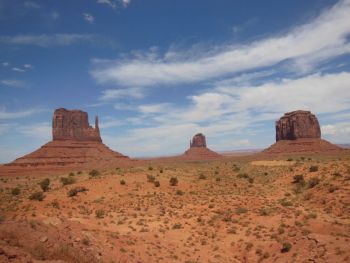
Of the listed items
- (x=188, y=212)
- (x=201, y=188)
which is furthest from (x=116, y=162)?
(x=188, y=212)

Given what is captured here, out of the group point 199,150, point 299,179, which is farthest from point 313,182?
point 199,150

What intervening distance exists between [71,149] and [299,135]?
94.2m

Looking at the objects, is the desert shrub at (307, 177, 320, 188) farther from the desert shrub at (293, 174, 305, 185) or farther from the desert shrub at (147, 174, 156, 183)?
the desert shrub at (147, 174, 156, 183)

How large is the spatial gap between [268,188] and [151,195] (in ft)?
47.2

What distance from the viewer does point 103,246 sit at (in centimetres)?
1834

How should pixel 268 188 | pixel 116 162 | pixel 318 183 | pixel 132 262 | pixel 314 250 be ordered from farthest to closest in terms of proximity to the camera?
pixel 116 162, pixel 268 188, pixel 318 183, pixel 314 250, pixel 132 262

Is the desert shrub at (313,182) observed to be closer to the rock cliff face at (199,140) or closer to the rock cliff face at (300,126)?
the rock cliff face at (300,126)

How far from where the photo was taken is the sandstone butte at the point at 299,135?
127 meters

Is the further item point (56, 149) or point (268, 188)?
point (56, 149)

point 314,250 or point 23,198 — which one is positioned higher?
point 23,198

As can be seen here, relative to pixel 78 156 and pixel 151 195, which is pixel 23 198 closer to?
pixel 151 195

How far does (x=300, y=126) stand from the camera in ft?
445

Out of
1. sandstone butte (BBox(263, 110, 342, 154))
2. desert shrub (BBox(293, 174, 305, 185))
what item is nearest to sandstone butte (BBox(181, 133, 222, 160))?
sandstone butte (BBox(263, 110, 342, 154))

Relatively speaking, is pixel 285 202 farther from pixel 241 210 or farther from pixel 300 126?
pixel 300 126
